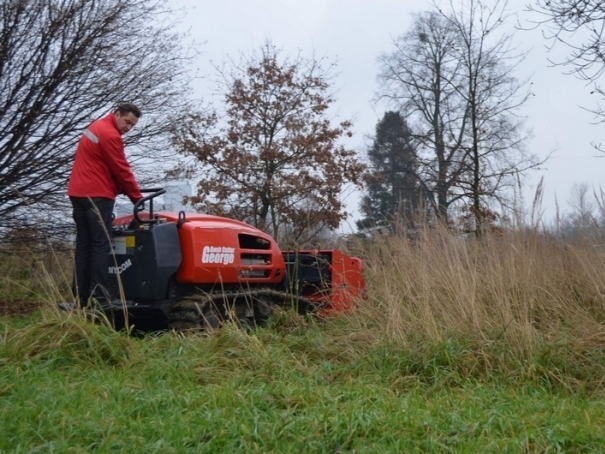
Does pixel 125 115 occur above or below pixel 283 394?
above

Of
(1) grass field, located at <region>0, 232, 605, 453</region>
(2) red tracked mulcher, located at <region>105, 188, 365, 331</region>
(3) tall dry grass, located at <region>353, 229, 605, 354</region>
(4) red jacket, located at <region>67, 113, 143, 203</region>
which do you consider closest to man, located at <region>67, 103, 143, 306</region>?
(4) red jacket, located at <region>67, 113, 143, 203</region>

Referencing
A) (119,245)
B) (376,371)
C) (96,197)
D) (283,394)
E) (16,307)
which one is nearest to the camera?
(283,394)

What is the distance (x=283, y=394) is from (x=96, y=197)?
262 centimetres

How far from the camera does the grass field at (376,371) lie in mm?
4020

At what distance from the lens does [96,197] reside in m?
6.34

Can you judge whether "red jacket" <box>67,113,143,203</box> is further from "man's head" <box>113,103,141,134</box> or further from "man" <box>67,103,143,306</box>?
"man's head" <box>113,103,141,134</box>

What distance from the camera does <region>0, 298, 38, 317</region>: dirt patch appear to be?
977cm

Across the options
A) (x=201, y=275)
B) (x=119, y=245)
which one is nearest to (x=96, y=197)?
(x=119, y=245)

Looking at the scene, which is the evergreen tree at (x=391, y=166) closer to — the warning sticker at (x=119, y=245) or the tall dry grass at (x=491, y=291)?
the tall dry grass at (x=491, y=291)

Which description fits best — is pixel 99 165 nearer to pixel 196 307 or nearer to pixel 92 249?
pixel 92 249

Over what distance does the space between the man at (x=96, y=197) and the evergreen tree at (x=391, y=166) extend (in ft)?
29.3

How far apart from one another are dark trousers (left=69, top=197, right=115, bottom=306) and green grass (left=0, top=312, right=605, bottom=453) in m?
0.56

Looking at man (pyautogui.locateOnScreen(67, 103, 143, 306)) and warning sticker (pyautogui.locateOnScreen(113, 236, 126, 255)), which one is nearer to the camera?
man (pyautogui.locateOnScreen(67, 103, 143, 306))

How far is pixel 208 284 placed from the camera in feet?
23.1
